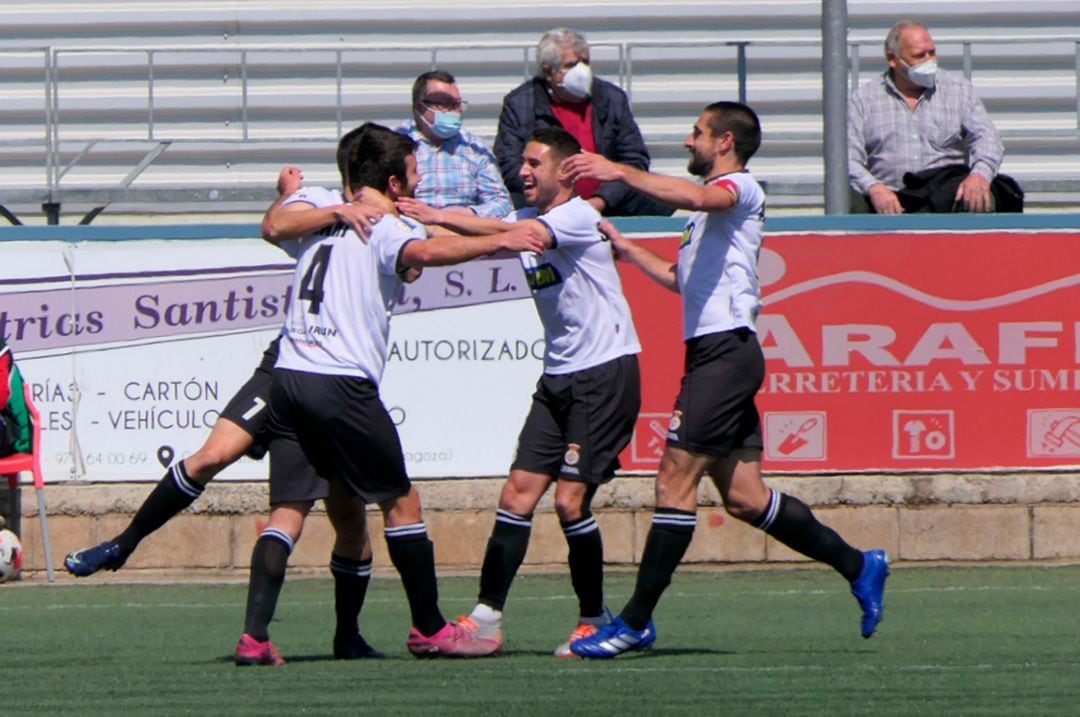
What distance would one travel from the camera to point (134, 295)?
11984 millimetres

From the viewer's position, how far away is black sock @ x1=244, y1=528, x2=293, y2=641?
24.8 ft

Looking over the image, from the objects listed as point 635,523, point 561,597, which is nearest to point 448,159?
point 635,523

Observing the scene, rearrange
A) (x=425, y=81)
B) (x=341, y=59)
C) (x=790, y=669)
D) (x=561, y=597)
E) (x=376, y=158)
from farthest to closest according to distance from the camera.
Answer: (x=341, y=59)
(x=425, y=81)
(x=561, y=597)
(x=376, y=158)
(x=790, y=669)

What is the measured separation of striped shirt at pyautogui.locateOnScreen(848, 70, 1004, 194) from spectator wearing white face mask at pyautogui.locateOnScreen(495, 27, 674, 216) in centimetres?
126

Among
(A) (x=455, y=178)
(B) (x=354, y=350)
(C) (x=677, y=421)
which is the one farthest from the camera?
(A) (x=455, y=178)

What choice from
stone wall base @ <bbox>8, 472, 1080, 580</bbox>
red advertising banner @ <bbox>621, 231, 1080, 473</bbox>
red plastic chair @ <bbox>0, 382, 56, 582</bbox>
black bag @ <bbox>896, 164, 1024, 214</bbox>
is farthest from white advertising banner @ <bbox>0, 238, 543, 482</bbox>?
black bag @ <bbox>896, 164, 1024, 214</bbox>

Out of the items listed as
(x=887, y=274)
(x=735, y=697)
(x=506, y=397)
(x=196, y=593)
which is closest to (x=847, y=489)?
(x=887, y=274)

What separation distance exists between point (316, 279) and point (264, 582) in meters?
1.07

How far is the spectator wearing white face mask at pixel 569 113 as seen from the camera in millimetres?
11719

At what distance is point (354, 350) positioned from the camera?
7.53m

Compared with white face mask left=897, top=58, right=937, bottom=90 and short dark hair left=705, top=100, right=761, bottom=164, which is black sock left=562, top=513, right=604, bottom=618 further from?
white face mask left=897, top=58, right=937, bottom=90

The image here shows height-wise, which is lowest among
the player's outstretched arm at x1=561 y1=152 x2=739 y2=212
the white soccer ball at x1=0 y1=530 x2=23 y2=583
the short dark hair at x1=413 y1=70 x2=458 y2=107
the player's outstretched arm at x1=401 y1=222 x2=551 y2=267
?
the white soccer ball at x1=0 y1=530 x2=23 y2=583

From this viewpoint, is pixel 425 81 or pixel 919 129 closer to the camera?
pixel 425 81

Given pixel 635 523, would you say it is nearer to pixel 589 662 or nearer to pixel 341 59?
pixel 589 662
